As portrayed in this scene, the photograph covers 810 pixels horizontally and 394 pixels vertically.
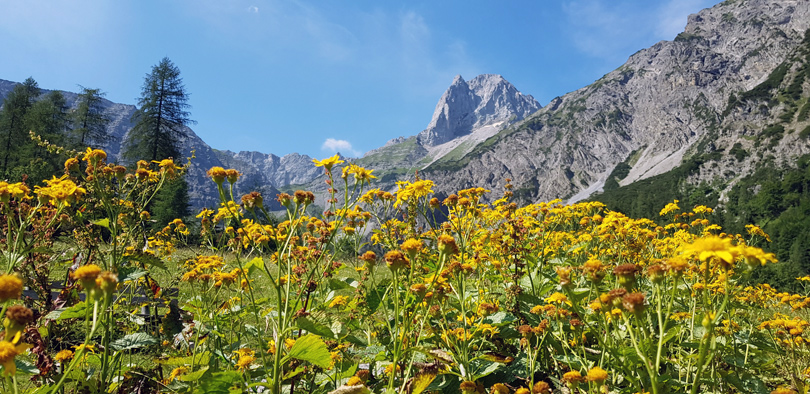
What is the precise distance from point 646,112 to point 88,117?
147383mm

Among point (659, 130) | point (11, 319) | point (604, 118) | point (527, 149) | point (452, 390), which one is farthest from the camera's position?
point (527, 149)

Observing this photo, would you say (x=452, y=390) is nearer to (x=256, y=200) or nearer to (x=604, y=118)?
(x=256, y=200)

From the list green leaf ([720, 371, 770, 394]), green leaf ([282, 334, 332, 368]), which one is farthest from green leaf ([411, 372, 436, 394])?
green leaf ([720, 371, 770, 394])

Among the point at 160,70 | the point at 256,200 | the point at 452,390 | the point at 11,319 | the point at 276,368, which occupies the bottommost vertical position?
the point at 452,390

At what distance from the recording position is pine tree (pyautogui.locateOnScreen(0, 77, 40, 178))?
3175 cm

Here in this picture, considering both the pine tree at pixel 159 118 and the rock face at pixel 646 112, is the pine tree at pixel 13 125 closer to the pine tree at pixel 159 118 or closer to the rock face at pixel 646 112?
the pine tree at pixel 159 118

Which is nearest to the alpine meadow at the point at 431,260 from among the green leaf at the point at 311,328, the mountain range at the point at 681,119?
the green leaf at the point at 311,328

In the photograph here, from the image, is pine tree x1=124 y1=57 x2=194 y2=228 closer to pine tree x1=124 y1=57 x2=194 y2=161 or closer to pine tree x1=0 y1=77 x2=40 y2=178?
pine tree x1=124 y1=57 x2=194 y2=161

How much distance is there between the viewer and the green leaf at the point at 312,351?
1396 mm

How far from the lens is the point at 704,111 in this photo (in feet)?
363

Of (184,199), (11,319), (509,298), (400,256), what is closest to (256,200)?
(400,256)

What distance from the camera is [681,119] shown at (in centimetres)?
11494

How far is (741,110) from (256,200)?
398 feet

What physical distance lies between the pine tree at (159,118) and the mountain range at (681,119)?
52.2 m
